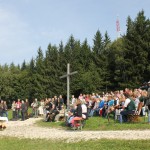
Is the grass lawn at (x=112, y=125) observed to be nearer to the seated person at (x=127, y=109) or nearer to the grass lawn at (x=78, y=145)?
the seated person at (x=127, y=109)

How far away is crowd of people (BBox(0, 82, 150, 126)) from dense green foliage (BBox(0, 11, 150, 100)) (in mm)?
20815

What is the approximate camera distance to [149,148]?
35.6ft

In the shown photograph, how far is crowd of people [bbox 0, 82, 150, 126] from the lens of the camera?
16.3m

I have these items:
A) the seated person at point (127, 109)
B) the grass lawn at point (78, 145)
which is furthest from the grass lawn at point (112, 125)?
the grass lawn at point (78, 145)

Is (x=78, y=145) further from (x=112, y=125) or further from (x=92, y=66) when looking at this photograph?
(x=92, y=66)

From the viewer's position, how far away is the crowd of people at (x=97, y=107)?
16.3 m

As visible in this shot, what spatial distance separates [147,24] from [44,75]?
21928 mm

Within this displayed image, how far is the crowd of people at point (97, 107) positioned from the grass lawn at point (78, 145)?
3226 millimetres

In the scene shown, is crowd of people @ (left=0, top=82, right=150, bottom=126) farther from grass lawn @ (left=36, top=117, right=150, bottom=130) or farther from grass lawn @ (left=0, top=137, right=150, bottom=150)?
grass lawn @ (left=0, top=137, right=150, bottom=150)

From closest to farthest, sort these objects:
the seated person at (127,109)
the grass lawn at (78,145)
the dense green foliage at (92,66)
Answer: the grass lawn at (78,145)
the seated person at (127,109)
the dense green foliage at (92,66)

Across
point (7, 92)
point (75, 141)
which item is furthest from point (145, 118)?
point (7, 92)

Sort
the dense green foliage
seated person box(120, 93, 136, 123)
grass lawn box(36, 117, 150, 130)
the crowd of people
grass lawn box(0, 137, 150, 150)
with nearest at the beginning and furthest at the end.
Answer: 1. grass lawn box(0, 137, 150, 150)
2. grass lawn box(36, 117, 150, 130)
3. seated person box(120, 93, 136, 123)
4. the crowd of people
5. the dense green foliage

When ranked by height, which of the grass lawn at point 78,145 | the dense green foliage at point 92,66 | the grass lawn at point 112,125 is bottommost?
the grass lawn at point 78,145

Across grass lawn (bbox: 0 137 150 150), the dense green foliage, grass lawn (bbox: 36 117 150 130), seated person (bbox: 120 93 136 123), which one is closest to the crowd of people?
seated person (bbox: 120 93 136 123)
